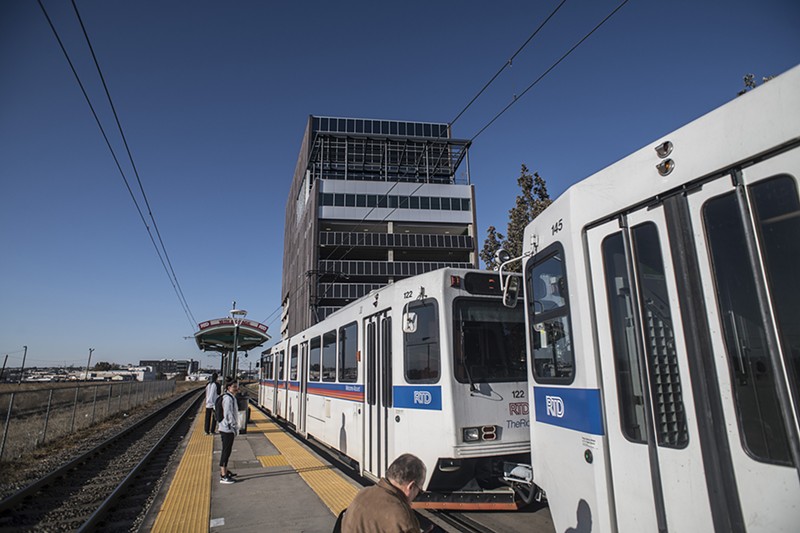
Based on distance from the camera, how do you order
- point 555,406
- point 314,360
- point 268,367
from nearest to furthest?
point 555,406
point 314,360
point 268,367

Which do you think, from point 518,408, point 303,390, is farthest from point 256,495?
point 303,390

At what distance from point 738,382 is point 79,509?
8.73 m

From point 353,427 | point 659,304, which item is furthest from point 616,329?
point 353,427

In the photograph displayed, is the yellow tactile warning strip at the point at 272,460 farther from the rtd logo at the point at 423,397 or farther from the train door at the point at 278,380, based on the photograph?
the train door at the point at 278,380

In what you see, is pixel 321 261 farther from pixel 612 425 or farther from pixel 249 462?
pixel 612 425

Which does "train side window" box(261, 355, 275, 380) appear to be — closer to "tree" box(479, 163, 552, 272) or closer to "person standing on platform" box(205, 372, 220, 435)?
"person standing on platform" box(205, 372, 220, 435)

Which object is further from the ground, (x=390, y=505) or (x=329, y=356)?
(x=329, y=356)

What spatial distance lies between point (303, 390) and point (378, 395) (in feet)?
21.4

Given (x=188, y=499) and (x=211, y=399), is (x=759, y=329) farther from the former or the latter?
(x=211, y=399)

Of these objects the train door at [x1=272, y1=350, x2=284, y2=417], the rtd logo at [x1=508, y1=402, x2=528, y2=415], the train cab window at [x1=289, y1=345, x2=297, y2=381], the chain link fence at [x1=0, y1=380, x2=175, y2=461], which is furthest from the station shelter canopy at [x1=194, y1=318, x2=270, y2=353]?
the rtd logo at [x1=508, y1=402, x2=528, y2=415]

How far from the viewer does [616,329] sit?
328 cm

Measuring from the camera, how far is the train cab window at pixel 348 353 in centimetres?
859

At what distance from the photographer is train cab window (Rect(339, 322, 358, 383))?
8.59 metres

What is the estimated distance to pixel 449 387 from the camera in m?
5.77
